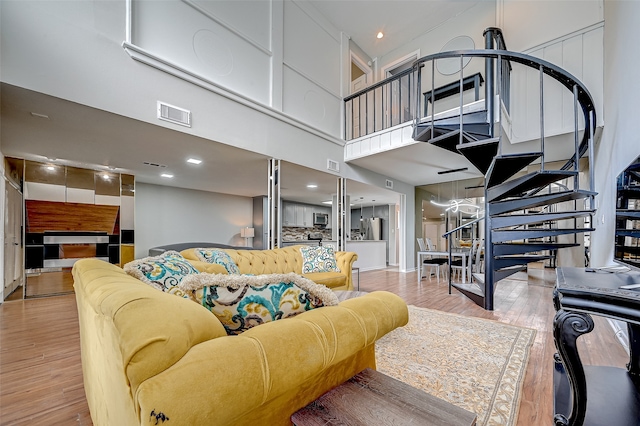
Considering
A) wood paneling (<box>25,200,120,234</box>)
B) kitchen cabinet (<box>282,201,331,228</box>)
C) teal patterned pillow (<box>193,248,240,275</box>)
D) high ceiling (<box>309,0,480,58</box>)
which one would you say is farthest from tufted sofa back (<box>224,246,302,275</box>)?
kitchen cabinet (<box>282,201,331,228</box>)

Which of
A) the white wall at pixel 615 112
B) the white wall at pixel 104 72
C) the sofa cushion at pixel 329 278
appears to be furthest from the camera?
the sofa cushion at pixel 329 278

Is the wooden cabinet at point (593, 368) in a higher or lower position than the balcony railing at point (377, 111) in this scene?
lower

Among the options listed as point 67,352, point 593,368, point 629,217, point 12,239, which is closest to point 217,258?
point 67,352

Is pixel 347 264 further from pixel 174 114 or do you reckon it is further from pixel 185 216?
pixel 185 216

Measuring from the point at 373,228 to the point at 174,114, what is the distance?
7976 millimetres

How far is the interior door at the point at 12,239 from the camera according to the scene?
13.1 ft

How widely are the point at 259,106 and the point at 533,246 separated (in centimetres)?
411

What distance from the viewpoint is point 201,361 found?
0.62 m

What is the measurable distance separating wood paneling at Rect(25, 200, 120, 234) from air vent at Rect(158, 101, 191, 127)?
343cm

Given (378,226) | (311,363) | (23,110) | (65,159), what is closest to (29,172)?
(65,159)

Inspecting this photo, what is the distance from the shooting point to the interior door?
400 centimetres

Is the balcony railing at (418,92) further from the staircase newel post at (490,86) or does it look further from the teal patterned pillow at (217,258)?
the teal patterned pillow at (217,258)

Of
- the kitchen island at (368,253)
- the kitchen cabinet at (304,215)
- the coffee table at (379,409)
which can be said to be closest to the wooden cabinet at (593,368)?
the coffee table at (379,409)

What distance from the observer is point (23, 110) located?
2.52 m
